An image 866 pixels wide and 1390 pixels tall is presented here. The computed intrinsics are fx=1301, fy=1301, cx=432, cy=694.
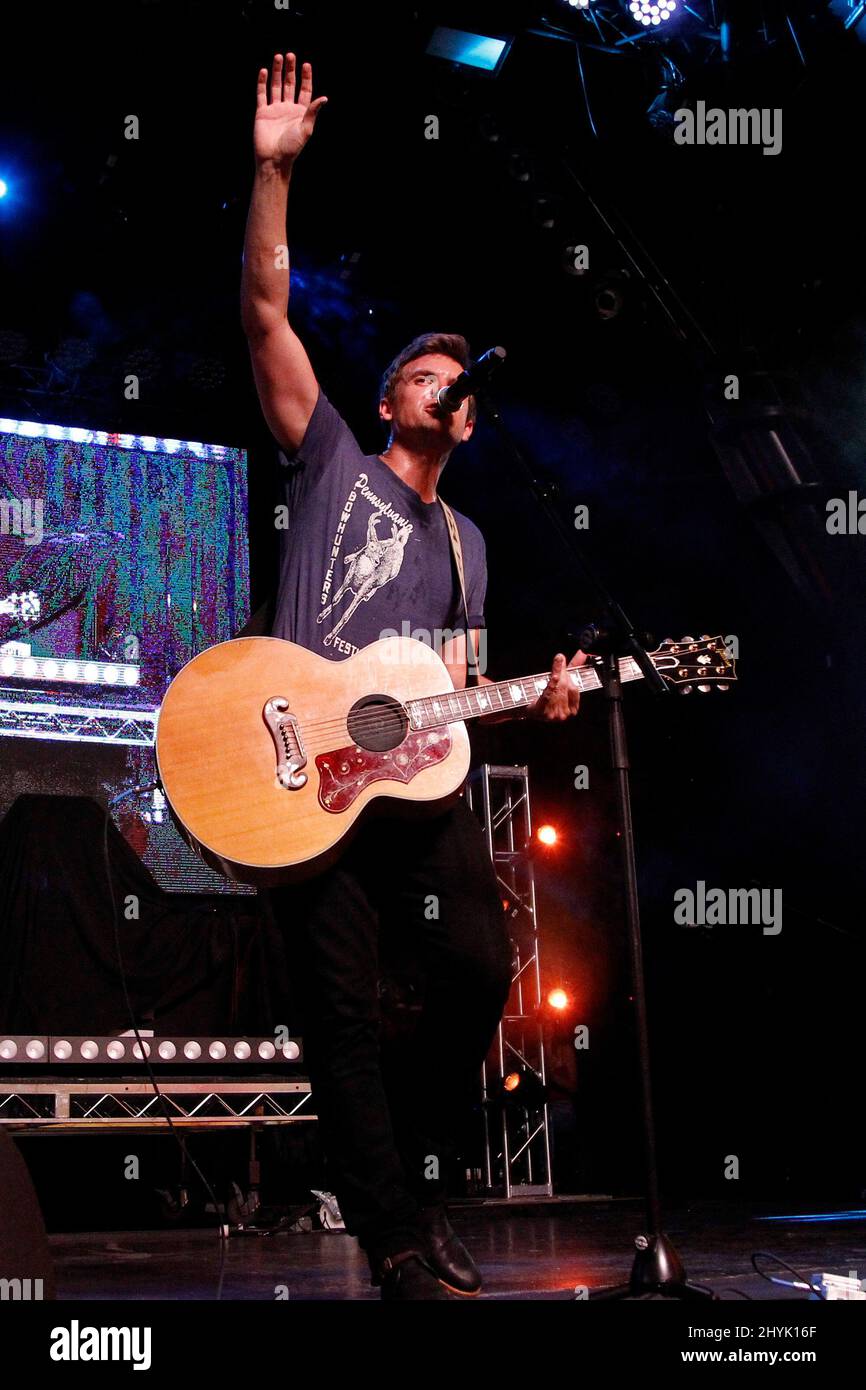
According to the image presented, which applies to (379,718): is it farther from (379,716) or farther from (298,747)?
(298,747)

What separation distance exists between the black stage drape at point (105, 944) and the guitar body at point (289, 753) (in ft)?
16.0

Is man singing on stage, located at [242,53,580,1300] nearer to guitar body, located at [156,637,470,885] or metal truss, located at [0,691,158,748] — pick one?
guitar body, located at [156,637,470,885]

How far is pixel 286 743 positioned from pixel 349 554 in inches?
19.9

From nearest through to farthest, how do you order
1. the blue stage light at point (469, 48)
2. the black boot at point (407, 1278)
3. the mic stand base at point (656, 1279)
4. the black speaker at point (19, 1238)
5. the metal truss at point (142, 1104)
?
the black speaker at point (19, 1238), the black boot at point (407, 1278), the mic stand base at point (656, 1279), the blue stage light at point (469, 48), the metal truss at point (142, 1104)

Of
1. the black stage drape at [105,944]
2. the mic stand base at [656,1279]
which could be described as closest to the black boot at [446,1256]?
the mic stand base at [656,1279]

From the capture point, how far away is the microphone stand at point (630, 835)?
261 centimetres

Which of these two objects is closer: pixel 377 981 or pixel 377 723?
pixel 377 981

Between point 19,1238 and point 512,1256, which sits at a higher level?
point 19,1238

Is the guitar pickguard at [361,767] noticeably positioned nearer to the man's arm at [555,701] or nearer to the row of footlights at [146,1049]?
the man's arm at [555,701]

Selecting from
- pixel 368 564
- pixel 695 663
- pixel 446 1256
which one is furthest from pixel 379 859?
pixel 695 663

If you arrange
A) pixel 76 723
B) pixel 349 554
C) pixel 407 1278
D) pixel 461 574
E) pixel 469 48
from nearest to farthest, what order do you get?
pixel 407 1278 < pixel 349 554 < pixel 461 574 < pixel 469 48 < pixel 76 723

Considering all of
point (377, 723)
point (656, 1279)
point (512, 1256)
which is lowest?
point (512, 1256)

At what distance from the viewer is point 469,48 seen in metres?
6.17
